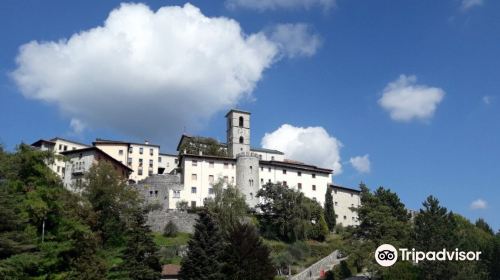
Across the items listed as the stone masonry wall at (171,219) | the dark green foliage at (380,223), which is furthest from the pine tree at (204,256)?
the stone masonry wall at (171,219)

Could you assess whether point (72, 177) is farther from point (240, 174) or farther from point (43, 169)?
point (43, 169)

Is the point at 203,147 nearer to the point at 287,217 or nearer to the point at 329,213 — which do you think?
the point at 329,213

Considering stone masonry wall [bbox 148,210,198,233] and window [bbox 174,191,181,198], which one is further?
window [bbox 174,191,181,198]

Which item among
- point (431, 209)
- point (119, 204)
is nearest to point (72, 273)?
point (119, 204)

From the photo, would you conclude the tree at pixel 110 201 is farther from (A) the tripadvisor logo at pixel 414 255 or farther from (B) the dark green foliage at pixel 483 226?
(B) the dark green foliage at pixel 483 226

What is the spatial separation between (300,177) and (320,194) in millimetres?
4801

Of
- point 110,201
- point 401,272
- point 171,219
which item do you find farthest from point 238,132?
point 401,272

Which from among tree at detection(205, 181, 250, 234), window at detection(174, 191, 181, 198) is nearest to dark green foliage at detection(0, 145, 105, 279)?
tree at detection(205, 181, 250, 234)

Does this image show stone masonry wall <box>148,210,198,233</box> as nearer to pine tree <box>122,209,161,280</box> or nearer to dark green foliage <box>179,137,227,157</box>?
dark green foliage <box>179,137,227,157</box>

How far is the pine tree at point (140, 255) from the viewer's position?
159 feet

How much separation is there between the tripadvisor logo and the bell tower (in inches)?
2008

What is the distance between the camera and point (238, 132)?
103438 mm

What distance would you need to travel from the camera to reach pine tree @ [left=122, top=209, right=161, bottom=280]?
159 ft

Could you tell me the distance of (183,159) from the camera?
303 ft
